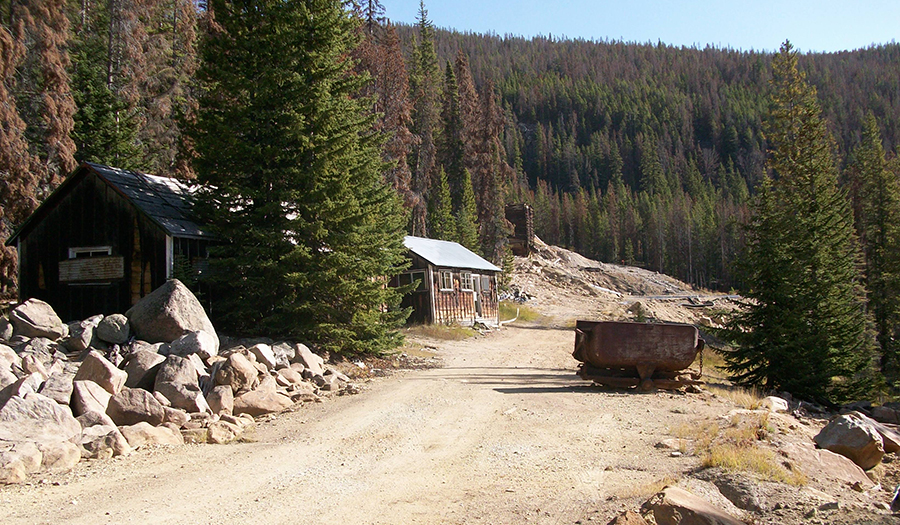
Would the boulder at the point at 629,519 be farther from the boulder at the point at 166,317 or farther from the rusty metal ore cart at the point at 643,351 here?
the boulder at the point at 166,317

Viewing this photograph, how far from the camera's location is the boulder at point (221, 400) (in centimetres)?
1104

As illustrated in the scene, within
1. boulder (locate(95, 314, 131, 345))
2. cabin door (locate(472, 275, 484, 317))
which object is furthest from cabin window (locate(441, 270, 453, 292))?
boulder (locate(95, 314, 131, 345))

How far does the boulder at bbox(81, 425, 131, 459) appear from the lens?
27.5 ft

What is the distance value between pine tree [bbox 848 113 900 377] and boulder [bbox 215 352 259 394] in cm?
2809

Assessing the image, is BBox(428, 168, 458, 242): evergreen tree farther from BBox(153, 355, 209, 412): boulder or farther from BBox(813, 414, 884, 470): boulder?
→ BBox(813, 414, 884, 470): boulder

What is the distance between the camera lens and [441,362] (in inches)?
779

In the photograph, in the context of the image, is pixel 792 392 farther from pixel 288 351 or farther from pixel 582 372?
pixel 288 351

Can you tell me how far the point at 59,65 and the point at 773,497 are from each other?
26.0 meters

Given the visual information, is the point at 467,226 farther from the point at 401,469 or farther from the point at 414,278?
the point at 401,469

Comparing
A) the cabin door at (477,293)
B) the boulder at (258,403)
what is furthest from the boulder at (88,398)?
the cabin door at (477,293)

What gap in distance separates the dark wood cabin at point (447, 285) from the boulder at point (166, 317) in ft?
48.5

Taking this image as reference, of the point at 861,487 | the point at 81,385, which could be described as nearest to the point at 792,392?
the point at 861,487

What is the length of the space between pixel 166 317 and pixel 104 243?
17.8 feet

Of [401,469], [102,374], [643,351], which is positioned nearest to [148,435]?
[102,374]
